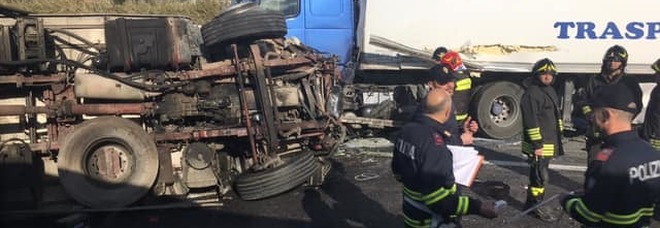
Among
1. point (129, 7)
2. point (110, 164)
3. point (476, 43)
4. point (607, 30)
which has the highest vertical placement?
point (129, 7)

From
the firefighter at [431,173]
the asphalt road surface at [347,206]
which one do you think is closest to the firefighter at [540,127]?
the asphalt road surface at [347,206]

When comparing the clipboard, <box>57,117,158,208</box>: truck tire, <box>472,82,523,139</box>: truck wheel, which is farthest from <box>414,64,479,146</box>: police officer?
<box>472,82,523,139</box>: truck wheel

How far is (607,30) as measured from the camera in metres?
9.88

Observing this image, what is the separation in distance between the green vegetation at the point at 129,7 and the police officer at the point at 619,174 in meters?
16.1

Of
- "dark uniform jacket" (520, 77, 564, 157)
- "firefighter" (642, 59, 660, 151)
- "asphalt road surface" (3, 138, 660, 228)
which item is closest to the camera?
"dark uniform jacket" (520, 77, 564, 157)

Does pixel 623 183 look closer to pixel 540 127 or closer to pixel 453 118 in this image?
pixel 453 118

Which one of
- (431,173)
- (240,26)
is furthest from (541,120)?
(240,26)

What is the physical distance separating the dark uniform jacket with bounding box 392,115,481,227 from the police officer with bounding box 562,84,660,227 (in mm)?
583

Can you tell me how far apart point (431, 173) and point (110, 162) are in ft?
13.3

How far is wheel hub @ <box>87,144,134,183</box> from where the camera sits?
6387 mm

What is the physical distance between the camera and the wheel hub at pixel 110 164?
6.39 meters

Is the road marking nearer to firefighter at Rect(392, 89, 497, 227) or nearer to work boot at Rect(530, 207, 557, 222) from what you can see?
work boot at Rect(530, 207, 557, 222)

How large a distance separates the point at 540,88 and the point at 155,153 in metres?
3.71

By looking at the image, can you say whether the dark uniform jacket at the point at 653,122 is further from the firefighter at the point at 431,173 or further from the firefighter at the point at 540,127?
the firefighter at the point at 431,173
